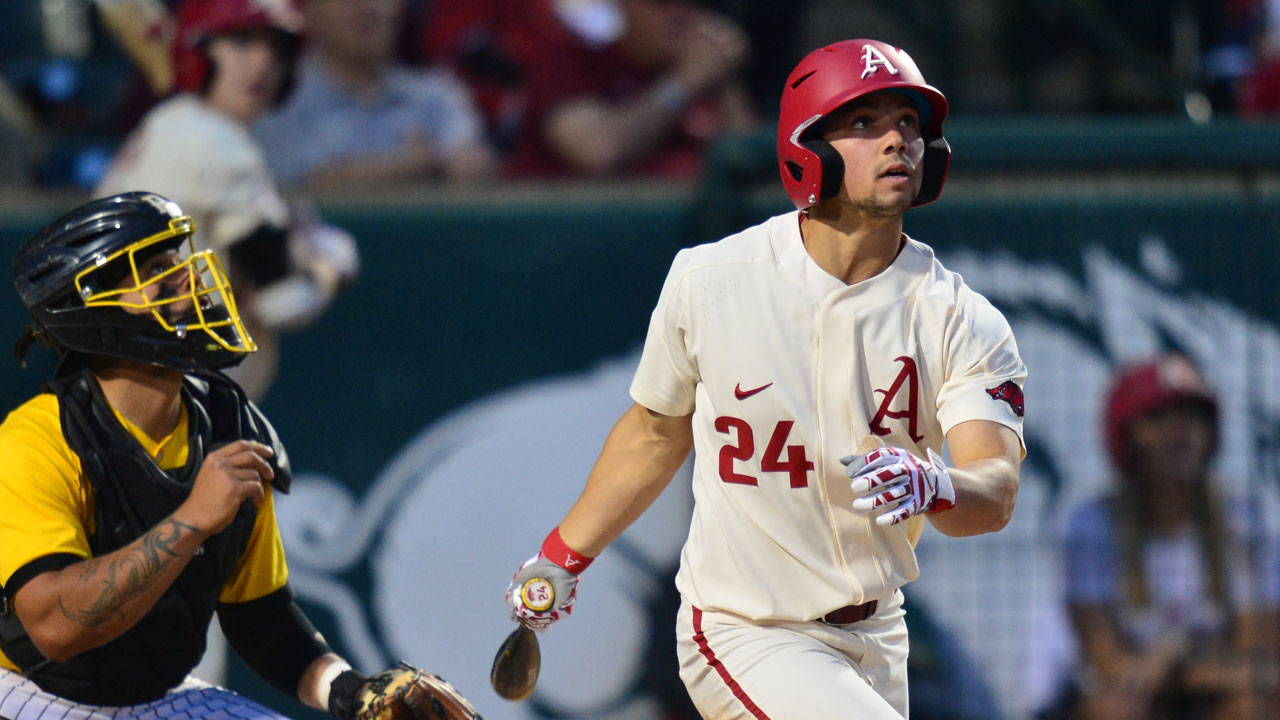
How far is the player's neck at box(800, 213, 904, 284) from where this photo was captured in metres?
2.94

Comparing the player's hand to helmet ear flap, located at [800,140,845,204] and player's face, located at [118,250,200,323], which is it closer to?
player's face, located at [118,250,200,323]

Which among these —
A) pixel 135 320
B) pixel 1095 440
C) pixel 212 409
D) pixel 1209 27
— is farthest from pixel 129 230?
pixel 1209 27

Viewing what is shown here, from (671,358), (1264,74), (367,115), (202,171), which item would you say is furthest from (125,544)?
(1264,74)

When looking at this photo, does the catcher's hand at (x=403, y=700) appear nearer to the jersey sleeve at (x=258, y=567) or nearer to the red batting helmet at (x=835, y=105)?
the jersey sleeve at (x=258, y=567)

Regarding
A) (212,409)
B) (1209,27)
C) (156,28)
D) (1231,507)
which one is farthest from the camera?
(1209,27)

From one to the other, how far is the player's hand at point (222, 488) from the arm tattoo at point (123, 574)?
0.03 metres

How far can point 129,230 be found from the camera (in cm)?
296

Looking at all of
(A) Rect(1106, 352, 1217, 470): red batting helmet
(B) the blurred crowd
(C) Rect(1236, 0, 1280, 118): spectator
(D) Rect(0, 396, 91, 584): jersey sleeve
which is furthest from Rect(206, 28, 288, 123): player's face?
(C) Rect(1236, 0, 1280, 118): spectator

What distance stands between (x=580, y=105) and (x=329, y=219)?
120cm

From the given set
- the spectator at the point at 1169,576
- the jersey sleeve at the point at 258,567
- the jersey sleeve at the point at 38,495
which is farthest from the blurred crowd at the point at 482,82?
the jersey sleeve at the point at 38,495

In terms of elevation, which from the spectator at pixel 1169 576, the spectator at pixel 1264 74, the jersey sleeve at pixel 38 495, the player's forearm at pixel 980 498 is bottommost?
the spectator at pixel 1169 576

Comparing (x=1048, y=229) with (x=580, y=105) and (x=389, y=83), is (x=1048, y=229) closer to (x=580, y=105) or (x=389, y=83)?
(x=580, y=105)

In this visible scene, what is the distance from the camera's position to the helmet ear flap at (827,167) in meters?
2.85

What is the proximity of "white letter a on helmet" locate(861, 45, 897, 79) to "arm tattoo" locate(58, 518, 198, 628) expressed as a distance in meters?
1.42
